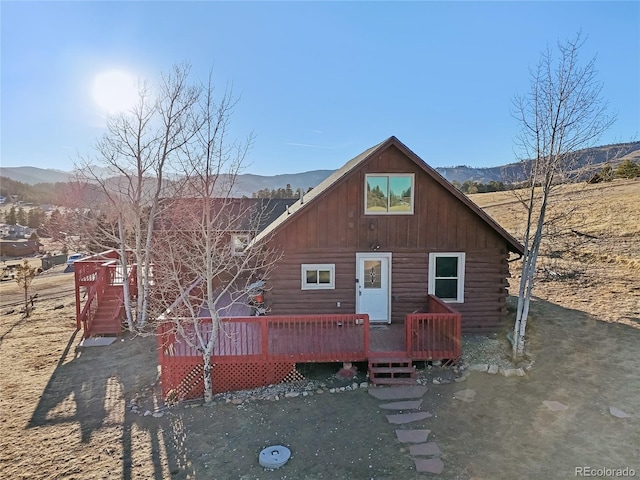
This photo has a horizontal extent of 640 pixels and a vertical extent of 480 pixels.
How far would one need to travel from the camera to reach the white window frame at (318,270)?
10.8m

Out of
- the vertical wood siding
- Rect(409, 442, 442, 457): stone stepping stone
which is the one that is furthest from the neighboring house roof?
Rect(409, 442, 442, 457): stone stepping stone

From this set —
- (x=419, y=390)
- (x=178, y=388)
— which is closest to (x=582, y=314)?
(x=419, y=390)

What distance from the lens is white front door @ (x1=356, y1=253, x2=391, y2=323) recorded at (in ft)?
35.8

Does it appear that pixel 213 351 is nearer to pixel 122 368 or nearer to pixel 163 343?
pixel 163 343

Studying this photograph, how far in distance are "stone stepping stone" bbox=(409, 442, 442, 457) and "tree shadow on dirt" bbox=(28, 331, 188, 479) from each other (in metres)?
3.61

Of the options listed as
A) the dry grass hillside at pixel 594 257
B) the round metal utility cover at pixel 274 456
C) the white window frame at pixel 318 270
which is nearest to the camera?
the round metal utility cover at pixel 274 456

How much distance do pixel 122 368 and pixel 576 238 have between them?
2297 cm

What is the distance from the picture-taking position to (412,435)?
6.42 meters

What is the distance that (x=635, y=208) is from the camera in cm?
2467

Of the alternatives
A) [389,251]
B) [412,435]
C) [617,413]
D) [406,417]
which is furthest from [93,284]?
[617,413]

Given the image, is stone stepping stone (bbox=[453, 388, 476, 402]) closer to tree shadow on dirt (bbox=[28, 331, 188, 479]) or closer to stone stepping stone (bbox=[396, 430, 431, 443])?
stone stepping stone (bbox=[396, 430, 431, 443])

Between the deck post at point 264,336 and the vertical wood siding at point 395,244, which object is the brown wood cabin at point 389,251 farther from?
the deck post at point 264,336

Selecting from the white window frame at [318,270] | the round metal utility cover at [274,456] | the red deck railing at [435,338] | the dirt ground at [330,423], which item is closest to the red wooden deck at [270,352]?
the red deck railing at [435,338]

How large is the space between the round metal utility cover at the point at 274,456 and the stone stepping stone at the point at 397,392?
2398 millimetres
